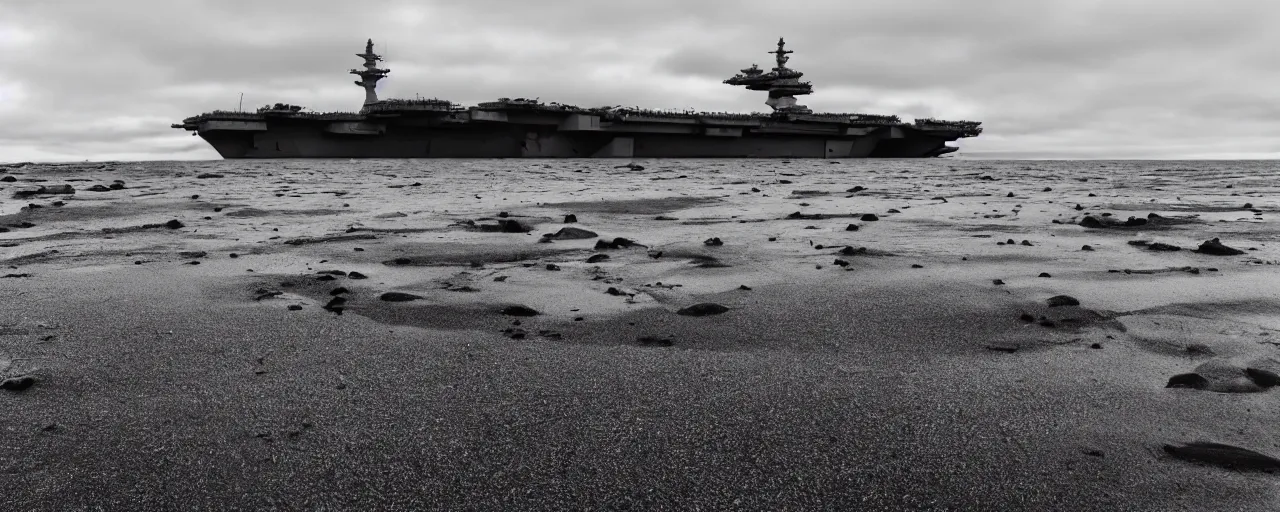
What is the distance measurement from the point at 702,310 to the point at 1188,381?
52.2 inches

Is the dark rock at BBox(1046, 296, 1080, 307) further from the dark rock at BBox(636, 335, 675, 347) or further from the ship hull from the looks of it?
the ship hull

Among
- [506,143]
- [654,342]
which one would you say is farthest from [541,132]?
[654,342]

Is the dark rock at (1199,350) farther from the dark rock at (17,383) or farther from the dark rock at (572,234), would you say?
the dark rock at (572,234)

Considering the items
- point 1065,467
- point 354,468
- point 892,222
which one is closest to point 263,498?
point 354,468

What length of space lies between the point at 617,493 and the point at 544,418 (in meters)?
0.35

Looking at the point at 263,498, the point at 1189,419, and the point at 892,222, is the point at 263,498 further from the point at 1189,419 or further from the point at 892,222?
the point at 892,222

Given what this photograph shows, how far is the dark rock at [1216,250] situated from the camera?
3826 millimetres

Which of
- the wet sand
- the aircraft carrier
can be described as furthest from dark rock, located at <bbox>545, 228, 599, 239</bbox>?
the aircraft carrier

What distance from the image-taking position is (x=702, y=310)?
2.60 metres

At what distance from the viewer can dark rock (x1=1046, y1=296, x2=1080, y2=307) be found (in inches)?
105

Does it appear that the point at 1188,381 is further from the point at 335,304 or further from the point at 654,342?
the point at 335,304

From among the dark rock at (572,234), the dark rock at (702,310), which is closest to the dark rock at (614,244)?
the dark rock at (572,234)

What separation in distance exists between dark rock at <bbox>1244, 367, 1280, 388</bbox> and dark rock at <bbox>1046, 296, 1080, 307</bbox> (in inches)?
31.2

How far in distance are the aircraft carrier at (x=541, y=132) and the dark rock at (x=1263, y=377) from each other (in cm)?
3253
